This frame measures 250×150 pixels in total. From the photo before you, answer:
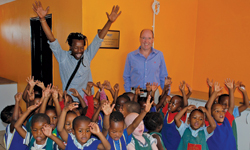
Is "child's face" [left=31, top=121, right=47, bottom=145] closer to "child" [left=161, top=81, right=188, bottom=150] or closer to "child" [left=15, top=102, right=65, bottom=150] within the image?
"child" [left=15, top=102, right=65, bottom=150]

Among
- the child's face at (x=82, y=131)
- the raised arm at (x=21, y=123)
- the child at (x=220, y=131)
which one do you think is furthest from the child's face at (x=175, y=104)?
the raised arm at (x=21, y=123)

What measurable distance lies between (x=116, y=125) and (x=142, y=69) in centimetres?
165

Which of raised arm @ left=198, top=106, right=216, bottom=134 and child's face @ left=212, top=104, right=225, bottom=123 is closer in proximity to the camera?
raised arm @ left=198, top=106, right=216, bottom=134

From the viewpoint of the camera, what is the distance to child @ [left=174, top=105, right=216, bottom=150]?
237 centimetres

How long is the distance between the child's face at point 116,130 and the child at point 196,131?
2.41 ft

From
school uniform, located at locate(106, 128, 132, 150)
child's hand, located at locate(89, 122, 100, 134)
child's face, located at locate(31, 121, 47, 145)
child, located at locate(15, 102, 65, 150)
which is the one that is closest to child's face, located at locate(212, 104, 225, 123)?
school uniform, located at locate(106, 128, 132, 150)

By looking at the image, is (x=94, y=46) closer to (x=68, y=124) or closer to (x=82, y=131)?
(x=68, y=124)

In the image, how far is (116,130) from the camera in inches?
76.9

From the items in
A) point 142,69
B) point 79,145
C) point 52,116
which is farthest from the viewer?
point 142,69

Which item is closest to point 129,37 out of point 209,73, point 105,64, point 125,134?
point 105,64

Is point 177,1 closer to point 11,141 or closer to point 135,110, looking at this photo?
point 135,110

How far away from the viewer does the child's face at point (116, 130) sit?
195cm

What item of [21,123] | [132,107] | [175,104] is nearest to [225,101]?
[175,104]

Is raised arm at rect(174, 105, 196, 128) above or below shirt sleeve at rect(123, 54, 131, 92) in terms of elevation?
below
